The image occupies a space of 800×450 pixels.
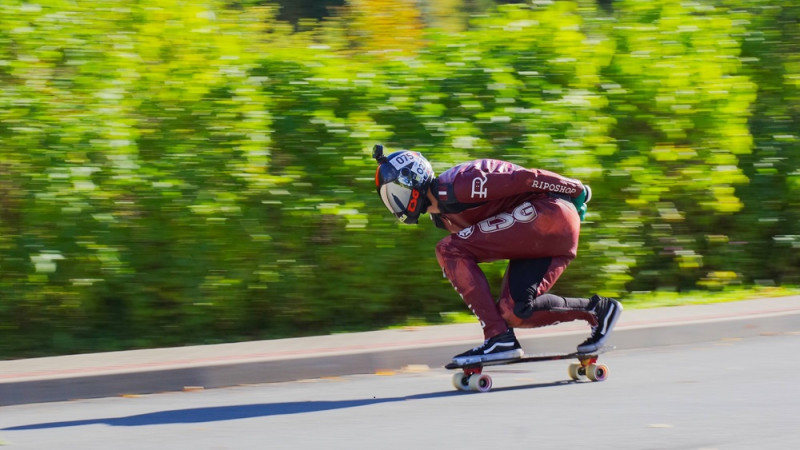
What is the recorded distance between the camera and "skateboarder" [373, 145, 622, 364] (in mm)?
7086

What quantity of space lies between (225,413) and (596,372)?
2493 millimetres

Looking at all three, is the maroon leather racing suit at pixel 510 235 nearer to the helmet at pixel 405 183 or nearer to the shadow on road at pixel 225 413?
the helmet at pixel 405 183

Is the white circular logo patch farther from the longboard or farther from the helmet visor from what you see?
the longboard

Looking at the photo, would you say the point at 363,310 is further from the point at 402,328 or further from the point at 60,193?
the point at 60,193

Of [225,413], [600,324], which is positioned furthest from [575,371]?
[225,413]

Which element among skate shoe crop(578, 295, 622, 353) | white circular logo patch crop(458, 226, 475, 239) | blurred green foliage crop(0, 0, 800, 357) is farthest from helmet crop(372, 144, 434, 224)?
blurred green foliage crop(0, 0, 800, 357)

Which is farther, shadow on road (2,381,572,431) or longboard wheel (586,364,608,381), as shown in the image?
longboard wheel (586,364,608,381)

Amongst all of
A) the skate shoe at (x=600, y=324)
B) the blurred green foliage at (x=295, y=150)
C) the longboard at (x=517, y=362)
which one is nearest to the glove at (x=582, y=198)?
the skate shoe at (x=600, y=324)

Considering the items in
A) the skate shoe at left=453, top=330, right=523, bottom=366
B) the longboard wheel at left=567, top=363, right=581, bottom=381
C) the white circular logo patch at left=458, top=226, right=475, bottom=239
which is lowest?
the longboard wheel at left=567, top=363, right=581, bottom=381

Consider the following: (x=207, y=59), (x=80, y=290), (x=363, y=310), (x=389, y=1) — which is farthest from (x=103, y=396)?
(x=389, y=1)

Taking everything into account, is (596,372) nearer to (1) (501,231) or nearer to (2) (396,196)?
(1) (501,231)

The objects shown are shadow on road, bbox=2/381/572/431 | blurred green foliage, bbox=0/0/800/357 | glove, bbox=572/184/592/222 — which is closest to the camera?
shadow on road, bbox=2/381/572/431

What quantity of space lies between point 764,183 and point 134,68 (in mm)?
6512

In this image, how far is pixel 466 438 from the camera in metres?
5.84
